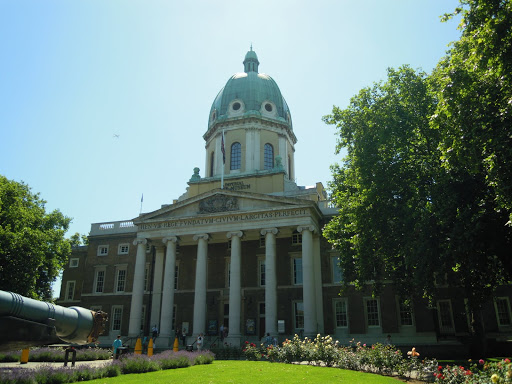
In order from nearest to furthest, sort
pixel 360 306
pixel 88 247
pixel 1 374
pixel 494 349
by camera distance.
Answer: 1. pixel 1 374
2. pixel 494 349
3. pixel 360 306
4. pixel 88 247

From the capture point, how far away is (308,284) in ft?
104

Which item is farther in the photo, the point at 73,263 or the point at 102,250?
the point at 73,263

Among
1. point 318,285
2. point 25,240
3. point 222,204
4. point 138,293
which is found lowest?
point 138,293

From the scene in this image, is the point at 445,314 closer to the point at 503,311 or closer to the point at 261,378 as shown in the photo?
the point at 503,311

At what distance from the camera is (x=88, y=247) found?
4506 centimetres

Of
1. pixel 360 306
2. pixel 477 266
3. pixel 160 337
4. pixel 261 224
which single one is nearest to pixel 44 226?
pixel 160 337

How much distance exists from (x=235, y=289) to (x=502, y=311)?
19617 mm

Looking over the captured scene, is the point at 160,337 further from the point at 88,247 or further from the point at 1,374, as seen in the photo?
the point at 1,374

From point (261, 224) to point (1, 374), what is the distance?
2372cm

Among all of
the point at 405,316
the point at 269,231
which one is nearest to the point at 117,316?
the point at 269,231

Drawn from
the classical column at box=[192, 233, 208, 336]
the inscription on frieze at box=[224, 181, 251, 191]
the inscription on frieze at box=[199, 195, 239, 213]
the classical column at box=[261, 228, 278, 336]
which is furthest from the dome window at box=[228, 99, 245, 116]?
the classical column at box=[261, 228, 278, 336]

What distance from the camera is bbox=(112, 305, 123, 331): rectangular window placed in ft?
133

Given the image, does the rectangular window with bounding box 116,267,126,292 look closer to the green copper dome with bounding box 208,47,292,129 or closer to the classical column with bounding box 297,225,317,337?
the green copper dome with bounding box 208,47,292,129

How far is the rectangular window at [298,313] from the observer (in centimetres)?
3506
